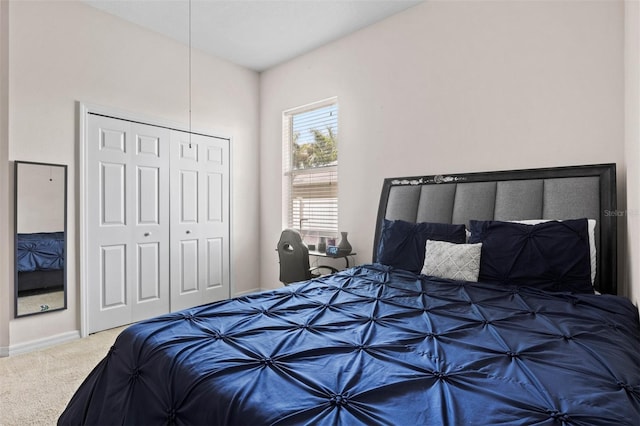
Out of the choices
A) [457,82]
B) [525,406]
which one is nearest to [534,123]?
[457,82]

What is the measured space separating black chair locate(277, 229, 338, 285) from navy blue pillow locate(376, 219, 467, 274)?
37.8 inches

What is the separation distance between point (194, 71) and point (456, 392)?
4.21 m

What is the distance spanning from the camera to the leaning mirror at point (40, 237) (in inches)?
111

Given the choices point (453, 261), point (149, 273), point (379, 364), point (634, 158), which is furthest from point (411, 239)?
point (149, 273)

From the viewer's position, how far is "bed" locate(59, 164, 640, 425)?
887mm

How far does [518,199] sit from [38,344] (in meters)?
4.01

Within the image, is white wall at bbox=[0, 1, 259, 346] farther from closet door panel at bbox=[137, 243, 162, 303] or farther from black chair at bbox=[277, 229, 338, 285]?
black chair at bbox=[277, 229, 338, 285]

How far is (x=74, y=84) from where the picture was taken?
3.13m

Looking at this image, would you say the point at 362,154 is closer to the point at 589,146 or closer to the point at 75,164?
the point at 589,146

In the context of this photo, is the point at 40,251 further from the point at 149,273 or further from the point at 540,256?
the point at 540,256

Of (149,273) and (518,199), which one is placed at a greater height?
(518,199)

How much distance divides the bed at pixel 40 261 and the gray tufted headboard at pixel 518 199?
283 cm

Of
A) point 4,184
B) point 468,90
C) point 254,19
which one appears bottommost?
point 4,184

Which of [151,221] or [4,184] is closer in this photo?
[4,184]
